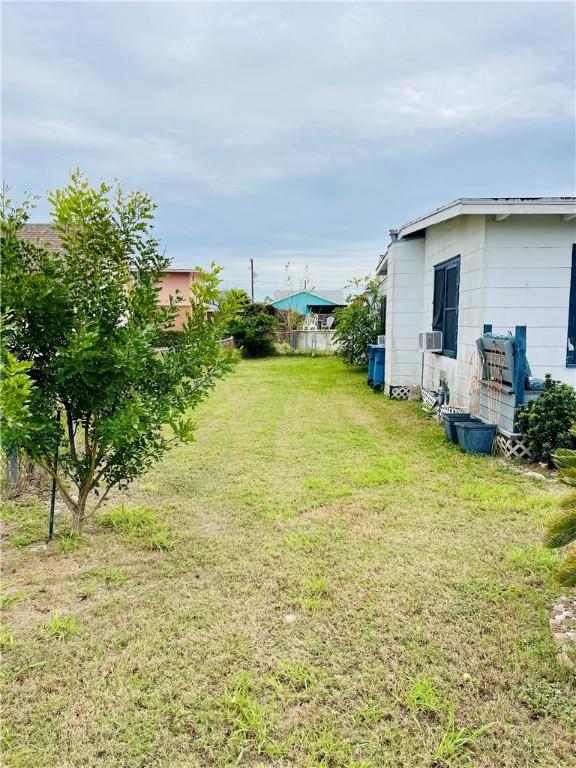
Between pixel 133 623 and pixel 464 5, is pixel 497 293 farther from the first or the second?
pixel 133 623

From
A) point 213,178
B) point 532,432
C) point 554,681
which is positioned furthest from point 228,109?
point 554,681

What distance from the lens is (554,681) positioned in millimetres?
2273

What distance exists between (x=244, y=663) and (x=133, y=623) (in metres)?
0.70

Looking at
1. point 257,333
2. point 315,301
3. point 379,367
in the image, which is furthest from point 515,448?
point 315,301

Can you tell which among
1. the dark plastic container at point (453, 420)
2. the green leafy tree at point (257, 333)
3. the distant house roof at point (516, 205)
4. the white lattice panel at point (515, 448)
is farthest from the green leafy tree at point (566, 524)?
the green leafy tree at point (257, 333)

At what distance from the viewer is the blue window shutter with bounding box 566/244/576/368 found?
21.4 ft

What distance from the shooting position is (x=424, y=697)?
2168 millimetres

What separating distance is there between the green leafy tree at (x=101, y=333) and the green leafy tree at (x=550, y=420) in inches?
141

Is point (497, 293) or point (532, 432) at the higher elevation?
point (497, 293)

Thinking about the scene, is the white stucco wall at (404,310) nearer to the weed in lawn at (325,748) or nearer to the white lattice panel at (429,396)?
the white lattice panel at (429,396)

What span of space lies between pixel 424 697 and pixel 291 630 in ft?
2.47

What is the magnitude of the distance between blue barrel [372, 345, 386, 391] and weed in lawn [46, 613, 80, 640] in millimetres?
9211

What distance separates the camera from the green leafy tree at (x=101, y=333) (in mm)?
3156

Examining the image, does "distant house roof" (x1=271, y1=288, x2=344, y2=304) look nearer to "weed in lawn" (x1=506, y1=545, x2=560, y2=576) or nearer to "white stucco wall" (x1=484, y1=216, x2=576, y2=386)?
"white stucco wall" (x1=484, y1=216, x2=576, y2=386)
